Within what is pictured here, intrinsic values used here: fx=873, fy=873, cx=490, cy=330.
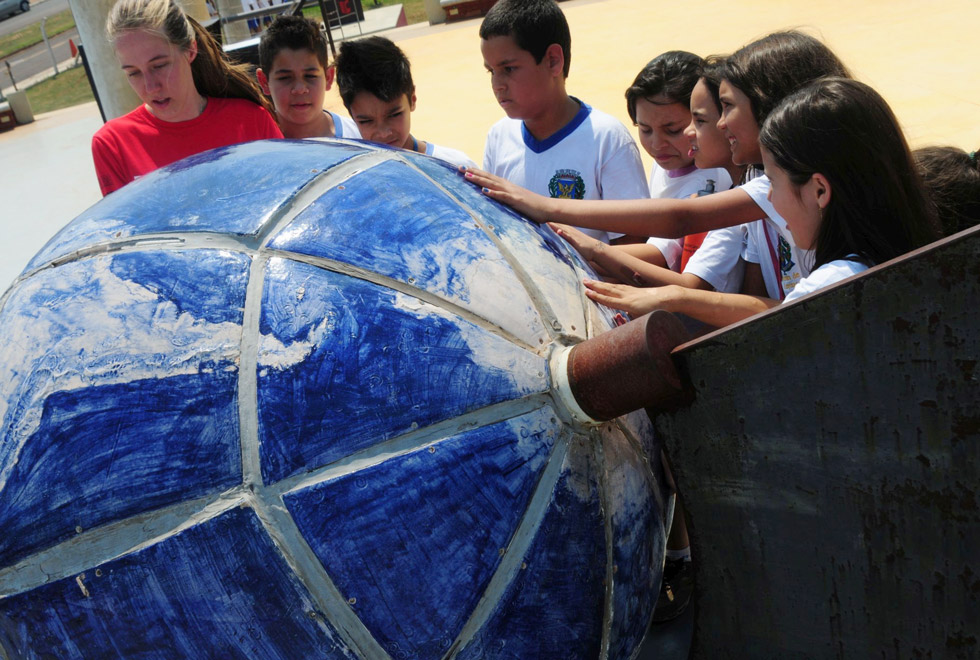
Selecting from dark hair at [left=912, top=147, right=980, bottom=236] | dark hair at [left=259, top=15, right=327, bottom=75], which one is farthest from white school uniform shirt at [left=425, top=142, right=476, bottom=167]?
dark hair at [left=912, top=147, right=980, bottom=236]

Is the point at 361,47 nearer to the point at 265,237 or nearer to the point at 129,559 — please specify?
the point at 265,237

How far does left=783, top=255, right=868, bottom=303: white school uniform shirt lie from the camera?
209 cm

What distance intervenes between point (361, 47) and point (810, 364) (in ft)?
8.41

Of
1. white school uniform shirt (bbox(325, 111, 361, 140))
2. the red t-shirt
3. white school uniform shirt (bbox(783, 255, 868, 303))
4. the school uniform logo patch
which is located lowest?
white school uniform shirt (bbox(783, 255, 868, 303))

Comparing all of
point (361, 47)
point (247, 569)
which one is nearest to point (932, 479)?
point (247, 569)

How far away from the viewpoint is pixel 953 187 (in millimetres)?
2646

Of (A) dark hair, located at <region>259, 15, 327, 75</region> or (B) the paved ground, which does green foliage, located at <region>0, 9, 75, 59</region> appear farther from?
(A) dark hair, located at <region>259, 15, 327, 75</region>

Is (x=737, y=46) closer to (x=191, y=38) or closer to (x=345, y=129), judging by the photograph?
(x=345, y=129)

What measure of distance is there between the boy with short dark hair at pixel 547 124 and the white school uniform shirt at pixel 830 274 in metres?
1.22

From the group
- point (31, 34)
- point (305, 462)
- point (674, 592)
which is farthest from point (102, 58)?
point (31, 34)

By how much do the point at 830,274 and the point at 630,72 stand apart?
A: 407 inches

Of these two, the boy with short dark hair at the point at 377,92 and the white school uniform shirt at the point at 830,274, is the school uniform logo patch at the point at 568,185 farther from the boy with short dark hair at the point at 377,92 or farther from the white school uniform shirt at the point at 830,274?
the white school uniform shirt at the point at 830,274

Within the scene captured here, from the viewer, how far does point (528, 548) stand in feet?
5.95

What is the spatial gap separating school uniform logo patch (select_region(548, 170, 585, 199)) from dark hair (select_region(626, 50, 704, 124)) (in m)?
0.43
